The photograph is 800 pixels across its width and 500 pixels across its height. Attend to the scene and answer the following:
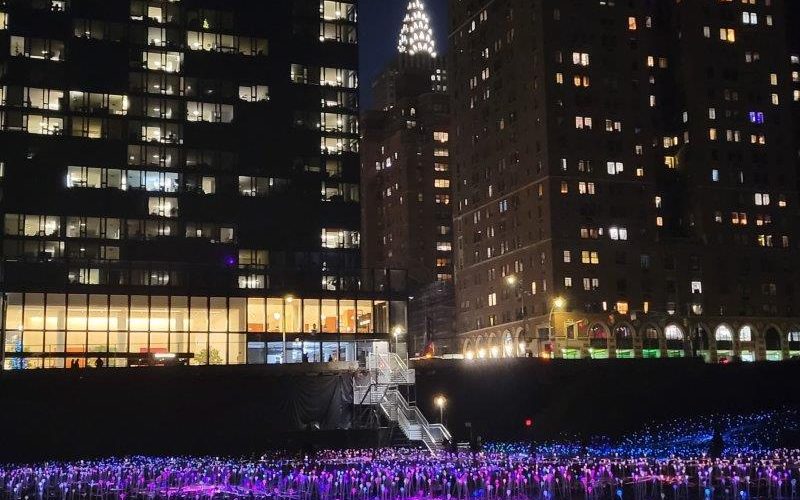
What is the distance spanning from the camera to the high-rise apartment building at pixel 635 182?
168125mm

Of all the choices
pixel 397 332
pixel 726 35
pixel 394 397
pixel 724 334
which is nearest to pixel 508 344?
pixel 724 334

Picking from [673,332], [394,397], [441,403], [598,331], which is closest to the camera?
[394,397]

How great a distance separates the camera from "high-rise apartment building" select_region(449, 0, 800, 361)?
168125 mm

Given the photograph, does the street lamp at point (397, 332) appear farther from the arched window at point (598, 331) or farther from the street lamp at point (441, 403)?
the arched window at point (598, 331)

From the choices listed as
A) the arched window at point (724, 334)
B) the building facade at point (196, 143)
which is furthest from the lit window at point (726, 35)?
the building facade at point (196, 143)

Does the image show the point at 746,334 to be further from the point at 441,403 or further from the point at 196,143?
the point at 441,403

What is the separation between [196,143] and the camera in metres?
136

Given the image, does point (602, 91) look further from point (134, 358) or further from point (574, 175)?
point (134, 358)

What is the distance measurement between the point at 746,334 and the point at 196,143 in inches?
3611

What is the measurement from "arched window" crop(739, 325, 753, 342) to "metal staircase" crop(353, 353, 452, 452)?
Answer: 98.2m

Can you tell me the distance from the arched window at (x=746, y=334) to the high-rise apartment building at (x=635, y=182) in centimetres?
21

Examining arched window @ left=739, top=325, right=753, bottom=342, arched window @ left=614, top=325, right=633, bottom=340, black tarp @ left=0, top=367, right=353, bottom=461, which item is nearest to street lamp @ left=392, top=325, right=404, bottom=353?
black tarp @ left=0, top=367, right=353, bottom=461

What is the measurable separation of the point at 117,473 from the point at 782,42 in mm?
152899

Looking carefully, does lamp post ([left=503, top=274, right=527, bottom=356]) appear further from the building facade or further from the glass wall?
the glass wall
